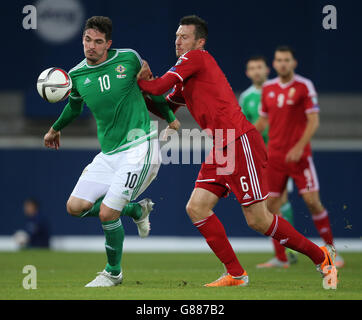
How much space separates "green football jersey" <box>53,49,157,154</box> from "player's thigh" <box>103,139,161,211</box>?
8 cm

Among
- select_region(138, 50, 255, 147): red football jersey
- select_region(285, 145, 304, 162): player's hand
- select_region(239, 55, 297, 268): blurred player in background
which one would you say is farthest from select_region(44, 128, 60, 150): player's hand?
select_region(239, 55, 297, 268): blurred player in background

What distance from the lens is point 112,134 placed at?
652cm

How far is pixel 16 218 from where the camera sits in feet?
44.8

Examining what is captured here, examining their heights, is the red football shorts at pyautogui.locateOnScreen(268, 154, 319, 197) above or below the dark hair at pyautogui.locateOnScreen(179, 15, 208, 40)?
below

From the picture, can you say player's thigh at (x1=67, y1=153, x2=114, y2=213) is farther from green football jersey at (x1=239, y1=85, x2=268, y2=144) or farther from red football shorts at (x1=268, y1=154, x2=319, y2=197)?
green football jersey at (x1=239, y1=85, x2=268, y2=144)

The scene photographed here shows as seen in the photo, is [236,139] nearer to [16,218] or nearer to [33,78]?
[16,218]

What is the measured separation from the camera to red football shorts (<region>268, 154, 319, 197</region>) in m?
9.27

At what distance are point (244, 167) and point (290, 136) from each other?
11.2 ft

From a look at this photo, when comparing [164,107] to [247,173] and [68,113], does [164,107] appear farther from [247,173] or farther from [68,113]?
[247,173]

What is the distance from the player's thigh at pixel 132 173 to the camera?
20.6 ft

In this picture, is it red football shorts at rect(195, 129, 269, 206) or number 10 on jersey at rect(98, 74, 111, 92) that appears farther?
number 10 on jersey at rect(98, 74, 111, 92)

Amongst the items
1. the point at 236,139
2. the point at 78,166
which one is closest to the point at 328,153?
the point at 78,166
